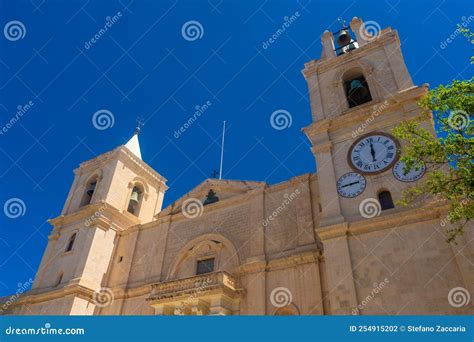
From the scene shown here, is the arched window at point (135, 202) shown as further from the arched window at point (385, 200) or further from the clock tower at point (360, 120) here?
the arched window at point (385, 200)

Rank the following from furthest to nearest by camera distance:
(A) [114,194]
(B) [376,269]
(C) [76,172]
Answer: (C) [76,172], (A) [114,194], (B) [376,269]

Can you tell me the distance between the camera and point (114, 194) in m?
24.3

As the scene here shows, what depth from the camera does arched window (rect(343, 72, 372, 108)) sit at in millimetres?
17812

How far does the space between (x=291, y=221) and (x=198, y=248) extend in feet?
17.8

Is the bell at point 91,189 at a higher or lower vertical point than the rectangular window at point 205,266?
higher

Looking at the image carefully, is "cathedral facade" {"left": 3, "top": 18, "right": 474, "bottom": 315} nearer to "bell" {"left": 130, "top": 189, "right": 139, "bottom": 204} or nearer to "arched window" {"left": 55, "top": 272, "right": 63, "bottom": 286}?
"arched window" {"left": 55, "top": 272, "right": 63, "bottom": 286}

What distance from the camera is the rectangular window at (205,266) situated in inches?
722

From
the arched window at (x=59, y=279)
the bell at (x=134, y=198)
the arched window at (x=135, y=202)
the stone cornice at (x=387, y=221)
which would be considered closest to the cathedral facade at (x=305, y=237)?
the stone cornice at (x=387, y=221)

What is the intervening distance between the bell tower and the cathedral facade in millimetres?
89

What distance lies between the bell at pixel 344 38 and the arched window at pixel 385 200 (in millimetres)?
11678

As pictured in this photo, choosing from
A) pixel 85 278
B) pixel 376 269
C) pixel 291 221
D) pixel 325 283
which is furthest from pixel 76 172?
pixel 376 269

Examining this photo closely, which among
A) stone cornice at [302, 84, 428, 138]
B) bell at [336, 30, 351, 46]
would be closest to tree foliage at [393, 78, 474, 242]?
stone cornice at [302, 84, 428, 138]

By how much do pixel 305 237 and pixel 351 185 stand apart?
340 centimetres

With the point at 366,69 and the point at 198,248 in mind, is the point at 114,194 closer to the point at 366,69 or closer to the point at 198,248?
the point at 198,248
